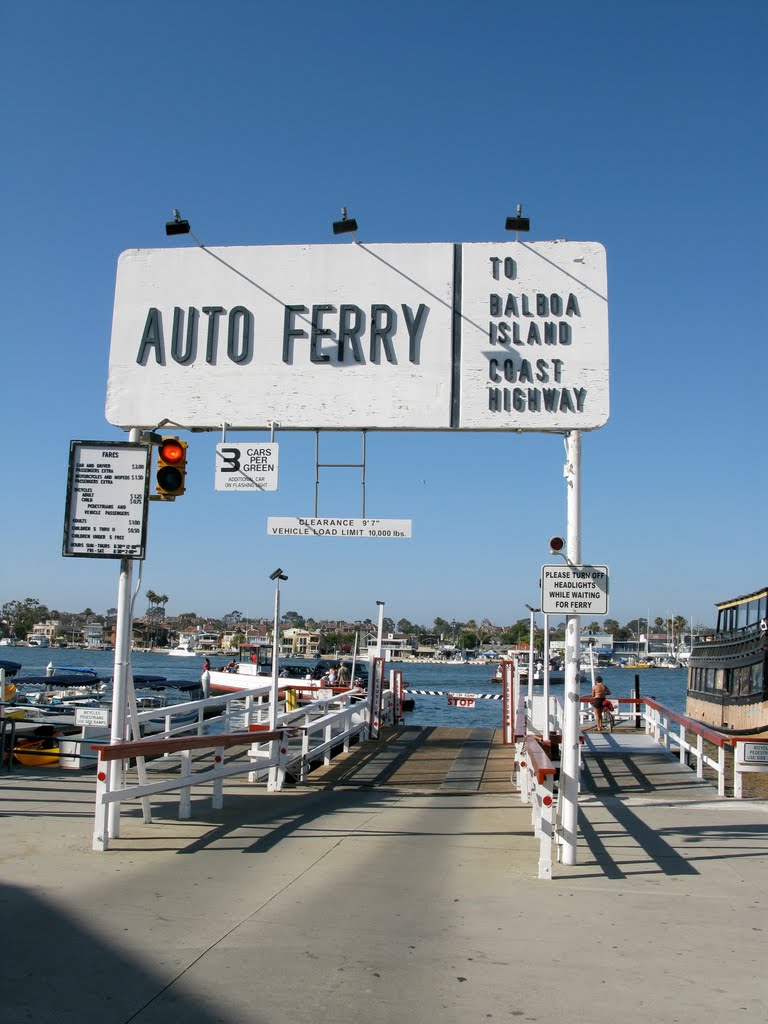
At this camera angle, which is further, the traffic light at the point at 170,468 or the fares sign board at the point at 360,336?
the fares sign board at the point at 360,336

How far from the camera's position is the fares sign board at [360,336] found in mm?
9844

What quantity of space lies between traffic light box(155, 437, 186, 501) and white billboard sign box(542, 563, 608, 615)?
3914 mm

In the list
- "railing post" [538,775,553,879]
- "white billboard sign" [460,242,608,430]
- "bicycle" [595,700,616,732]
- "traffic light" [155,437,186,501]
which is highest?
"white billboard sign" [460,242,608,430]

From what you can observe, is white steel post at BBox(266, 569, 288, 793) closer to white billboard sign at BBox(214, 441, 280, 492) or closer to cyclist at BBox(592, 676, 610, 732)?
white billboard sign at BBox(214, 441, 280, 492)

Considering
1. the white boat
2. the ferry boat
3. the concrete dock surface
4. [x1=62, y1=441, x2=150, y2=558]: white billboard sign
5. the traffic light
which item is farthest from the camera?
the white boat

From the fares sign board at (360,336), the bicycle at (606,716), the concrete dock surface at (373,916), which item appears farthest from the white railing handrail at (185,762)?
the bicycle at (606,716)

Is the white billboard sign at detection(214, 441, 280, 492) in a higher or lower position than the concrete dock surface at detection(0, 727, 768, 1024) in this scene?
higher

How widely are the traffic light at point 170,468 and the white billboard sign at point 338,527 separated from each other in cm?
119

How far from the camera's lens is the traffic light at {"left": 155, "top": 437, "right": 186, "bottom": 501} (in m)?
9.56

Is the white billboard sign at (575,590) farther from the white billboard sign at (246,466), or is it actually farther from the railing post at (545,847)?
the white billboard sign at (246,466)

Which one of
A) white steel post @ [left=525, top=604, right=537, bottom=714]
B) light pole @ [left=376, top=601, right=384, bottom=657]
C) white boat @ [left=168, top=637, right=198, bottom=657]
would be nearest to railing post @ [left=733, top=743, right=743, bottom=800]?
white steel post @ [left=525, top=604, right=537, bottom=714]

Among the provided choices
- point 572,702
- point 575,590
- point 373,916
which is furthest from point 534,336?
point 373,916

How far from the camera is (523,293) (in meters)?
9.97

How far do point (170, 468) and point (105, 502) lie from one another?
0.76m
